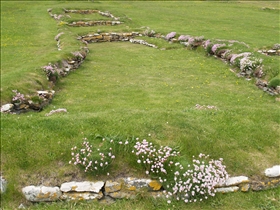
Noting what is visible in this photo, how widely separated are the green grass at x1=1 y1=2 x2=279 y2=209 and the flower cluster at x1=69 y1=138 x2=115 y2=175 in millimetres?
342

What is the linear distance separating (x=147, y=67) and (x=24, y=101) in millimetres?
11382

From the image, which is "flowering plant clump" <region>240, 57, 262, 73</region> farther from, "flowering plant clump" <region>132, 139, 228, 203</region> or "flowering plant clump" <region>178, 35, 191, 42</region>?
"flowering plant clump" <region>132, 139, 228, 203</region>

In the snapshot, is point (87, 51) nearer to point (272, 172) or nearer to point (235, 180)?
point (235, 180)

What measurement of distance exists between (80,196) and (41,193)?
4.42ft

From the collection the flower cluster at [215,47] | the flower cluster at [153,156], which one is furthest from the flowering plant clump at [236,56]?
the flower cluster at [153,156]

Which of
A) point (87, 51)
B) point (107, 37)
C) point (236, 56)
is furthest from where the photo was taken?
point (107, 37)

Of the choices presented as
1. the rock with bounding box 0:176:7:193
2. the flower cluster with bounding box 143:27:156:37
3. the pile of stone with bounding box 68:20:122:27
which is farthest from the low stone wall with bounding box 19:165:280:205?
the pile of stone with bounding box 68:20:122:27

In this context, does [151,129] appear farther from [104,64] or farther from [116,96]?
[104,64]

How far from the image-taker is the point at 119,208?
364 inches

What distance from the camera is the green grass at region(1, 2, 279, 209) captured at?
33.0ft

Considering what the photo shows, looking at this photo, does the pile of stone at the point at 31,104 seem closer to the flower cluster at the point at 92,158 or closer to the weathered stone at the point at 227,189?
the flower cluster at the point at 92,158

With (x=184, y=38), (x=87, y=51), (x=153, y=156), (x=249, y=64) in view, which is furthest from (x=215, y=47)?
(x=153, y=156)

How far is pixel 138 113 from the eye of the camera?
41.6 feet

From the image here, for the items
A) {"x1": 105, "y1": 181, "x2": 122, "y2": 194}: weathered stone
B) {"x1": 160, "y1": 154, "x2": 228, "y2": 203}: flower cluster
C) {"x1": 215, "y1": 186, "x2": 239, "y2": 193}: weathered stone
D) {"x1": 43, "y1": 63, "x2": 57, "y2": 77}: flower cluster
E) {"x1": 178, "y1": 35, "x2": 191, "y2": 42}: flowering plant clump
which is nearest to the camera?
{"x1": 160, "y1": 154, "x2": 228, "y2": 203}: flower cluster
